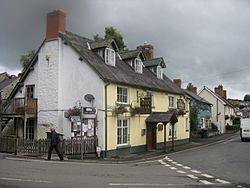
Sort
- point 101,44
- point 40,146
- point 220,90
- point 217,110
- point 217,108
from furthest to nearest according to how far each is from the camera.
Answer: point 220,90, point 217,108, point 217,110, point 101,44, point 40,146

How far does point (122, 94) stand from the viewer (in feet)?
80.3

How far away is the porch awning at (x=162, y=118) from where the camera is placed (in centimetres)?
2595

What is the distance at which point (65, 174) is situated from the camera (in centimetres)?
1293

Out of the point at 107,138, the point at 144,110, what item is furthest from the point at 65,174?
the point at 144,110

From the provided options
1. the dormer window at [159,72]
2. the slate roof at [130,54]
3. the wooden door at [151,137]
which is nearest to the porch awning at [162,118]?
the wooden door at [151,137]

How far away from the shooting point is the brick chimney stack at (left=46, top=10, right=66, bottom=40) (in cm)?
2456

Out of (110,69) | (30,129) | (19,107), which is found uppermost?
(110,69)

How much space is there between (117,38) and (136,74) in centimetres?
1529

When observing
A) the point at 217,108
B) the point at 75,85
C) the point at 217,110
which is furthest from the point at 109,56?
the point at 217,108

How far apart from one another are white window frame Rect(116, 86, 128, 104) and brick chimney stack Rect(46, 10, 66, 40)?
19.2 ft

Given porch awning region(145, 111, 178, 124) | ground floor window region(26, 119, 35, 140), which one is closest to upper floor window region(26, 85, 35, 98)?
ground floor window region(26, 119, 35, 140)

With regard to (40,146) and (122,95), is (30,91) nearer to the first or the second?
(122,95)

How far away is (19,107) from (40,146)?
581 cm

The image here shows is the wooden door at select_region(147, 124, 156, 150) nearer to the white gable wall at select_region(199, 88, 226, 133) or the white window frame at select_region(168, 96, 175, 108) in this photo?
the white window frame at select_region(168, 96, 175, 108)
